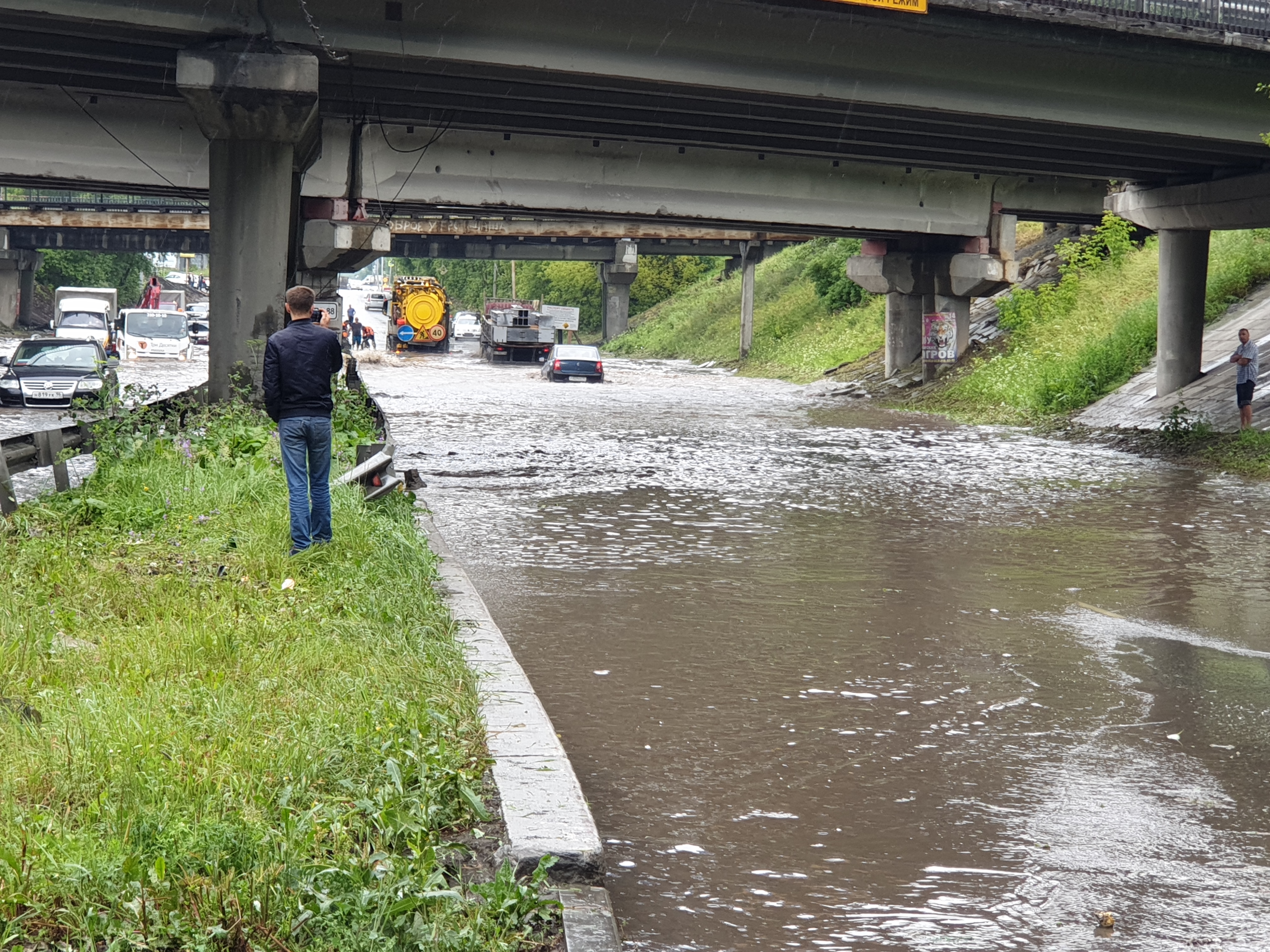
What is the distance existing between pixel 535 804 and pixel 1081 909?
6.21ft

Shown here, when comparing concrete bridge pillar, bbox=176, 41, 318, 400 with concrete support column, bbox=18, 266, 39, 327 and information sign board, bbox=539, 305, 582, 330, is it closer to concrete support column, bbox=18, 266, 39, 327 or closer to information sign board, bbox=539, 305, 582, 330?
information sign board, bbox=539, 305, 582, 330

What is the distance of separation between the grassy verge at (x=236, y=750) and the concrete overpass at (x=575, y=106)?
10.9 meters

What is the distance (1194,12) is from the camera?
21.9 m

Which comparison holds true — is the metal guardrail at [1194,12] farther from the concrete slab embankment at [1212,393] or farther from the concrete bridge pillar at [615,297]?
the concrete bridge pillar at [615,297]

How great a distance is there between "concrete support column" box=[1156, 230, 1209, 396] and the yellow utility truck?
161 feet

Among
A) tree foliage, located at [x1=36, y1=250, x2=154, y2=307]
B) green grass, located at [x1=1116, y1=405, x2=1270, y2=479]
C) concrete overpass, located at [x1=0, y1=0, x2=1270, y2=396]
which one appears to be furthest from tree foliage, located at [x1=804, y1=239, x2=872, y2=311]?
tree foliage, located at [x1=36, y1=250, x2=154, y2=307]

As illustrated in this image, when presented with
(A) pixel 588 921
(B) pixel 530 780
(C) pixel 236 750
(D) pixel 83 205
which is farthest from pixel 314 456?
(D) pixel 83 205

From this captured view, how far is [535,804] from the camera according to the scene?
15.4 feet

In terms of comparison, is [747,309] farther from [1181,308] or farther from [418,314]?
[1181,308]

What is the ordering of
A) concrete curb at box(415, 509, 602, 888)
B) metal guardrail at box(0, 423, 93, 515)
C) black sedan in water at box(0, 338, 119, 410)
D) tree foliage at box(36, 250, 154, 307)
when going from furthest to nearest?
tree foliage at box(36, 250, 154, 307) → black sedan in water at box(0, 338, 119, 410) → metal guardrail at box(0, 423, 93, 515) → concrete curb at box(415, 509, 602, 888)

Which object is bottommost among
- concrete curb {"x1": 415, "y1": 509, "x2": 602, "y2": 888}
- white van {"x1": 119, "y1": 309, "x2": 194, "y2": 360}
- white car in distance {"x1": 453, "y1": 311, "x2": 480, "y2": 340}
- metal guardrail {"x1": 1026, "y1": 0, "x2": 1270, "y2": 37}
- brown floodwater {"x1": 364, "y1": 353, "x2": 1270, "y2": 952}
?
brown floodwater {"x1": 364, "y1": 353, "x2": 1270, "y2": 952}

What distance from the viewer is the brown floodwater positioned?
466 centimetres

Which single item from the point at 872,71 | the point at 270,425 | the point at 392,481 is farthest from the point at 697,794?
the point at 872,71

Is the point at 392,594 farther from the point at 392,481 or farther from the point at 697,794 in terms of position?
the point at 392,481
